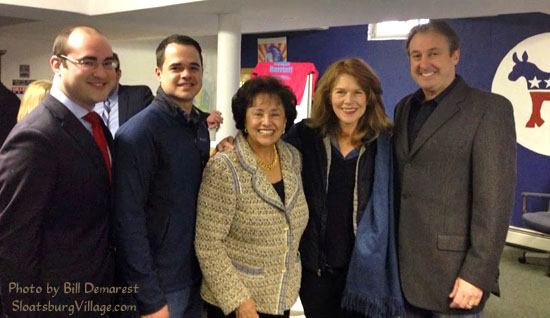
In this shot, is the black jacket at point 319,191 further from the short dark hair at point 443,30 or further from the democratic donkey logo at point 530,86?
the democratic donkey logo at point 530,86

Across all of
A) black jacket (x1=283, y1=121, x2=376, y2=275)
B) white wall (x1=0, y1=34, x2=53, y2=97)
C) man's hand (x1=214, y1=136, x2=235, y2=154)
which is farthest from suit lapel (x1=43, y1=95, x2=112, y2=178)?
white wall (x1=0, y1=34, x2=53, y2=97)

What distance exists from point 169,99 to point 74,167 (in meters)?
0.44

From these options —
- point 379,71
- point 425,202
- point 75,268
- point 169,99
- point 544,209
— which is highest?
point 379,71

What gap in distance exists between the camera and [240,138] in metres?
1.72

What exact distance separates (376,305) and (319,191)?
0.50 metres

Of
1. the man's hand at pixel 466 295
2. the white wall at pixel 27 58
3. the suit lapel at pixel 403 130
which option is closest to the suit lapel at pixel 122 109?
the suit lapel at pixel 403 130

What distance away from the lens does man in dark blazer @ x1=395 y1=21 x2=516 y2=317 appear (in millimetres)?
1573

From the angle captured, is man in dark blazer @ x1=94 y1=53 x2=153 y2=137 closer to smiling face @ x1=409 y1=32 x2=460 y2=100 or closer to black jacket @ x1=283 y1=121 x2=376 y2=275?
black jacket @ x1=283 y1=121 x2=376 y2=275

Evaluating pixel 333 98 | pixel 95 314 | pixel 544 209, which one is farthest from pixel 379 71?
pixel 95 314

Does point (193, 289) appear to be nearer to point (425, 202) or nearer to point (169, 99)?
point (169, 99)

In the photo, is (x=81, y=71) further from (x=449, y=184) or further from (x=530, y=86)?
(x=530, y=86)

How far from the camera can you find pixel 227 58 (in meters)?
3.28

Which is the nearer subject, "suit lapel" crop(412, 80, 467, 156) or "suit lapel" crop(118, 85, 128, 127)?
"suit lapel" crop(412, 80, 467, 156)

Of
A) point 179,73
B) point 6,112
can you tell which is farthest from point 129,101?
point 179,73
